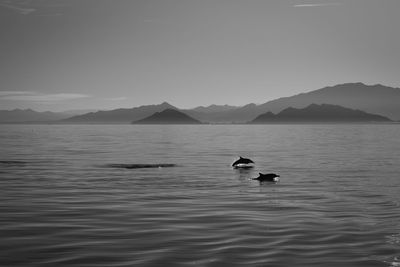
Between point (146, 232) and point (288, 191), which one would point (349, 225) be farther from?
point (288, 191)

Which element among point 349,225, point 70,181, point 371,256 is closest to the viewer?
point 371,256

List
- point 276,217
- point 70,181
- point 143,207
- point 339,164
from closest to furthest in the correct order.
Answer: point 276,217, point 143,207, point 70,181, point 339,164

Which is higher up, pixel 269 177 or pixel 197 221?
pixel 269 177

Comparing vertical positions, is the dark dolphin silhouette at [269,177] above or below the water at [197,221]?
above

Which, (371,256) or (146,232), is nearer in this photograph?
(371,256)

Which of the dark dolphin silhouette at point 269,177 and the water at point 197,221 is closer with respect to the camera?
the water at point 197,221

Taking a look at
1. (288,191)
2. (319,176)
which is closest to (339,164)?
(319,176)

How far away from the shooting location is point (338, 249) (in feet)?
49.6

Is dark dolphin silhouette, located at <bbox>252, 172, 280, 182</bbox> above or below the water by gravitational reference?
above

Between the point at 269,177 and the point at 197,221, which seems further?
the point at 269,177

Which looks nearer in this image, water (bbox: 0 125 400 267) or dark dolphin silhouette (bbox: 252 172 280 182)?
water (bbox: 0 125 400 267)

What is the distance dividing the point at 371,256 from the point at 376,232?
355 cm

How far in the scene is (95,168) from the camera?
44594 mm

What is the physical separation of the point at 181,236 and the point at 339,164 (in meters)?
35.9
